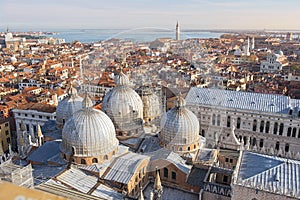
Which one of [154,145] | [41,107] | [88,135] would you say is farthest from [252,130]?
[41,107]

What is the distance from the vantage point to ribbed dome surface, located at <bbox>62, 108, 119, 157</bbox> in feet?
42.8

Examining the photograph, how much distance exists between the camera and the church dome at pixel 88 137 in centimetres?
1305

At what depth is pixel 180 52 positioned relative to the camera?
29922 millimetres

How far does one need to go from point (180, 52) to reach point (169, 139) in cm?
1689

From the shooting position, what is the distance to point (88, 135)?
1304 cm

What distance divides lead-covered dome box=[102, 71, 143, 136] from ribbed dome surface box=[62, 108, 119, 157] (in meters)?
2.45

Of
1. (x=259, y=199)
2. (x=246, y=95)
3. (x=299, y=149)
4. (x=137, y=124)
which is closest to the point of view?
(x=259, y=199)

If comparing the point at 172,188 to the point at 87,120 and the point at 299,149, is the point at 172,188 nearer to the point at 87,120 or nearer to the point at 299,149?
the point at 87,120

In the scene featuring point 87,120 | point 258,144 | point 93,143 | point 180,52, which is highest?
point 180,52

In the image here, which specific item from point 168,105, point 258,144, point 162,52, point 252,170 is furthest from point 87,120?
point 162,52

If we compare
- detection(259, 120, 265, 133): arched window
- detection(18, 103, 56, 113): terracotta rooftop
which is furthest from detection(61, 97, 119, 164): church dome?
detection(259, 120, 265, 133): arched window

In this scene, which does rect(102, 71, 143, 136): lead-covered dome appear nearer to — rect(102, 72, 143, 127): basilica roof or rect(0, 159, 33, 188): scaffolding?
rect(102, 72, 143, 127): basilica roof

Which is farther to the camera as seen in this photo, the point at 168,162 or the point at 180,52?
the point at 180,52

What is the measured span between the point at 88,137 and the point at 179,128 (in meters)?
4.86
